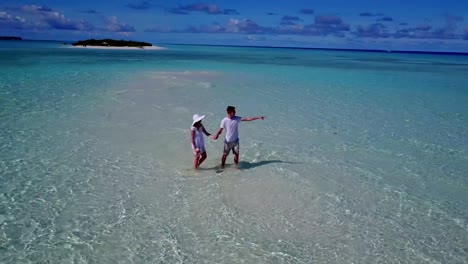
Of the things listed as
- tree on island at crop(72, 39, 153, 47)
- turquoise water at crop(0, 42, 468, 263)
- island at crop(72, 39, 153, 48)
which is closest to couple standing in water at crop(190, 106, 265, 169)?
turquoise water at crop(0, 42, 468, 263)

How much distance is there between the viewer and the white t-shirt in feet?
27.7

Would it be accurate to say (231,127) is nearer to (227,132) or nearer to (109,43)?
(227,132)

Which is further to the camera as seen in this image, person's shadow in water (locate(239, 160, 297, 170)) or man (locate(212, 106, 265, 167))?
person's shadow in water (locate(239, 160, 297, 170))

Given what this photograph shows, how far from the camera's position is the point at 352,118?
1562 cm

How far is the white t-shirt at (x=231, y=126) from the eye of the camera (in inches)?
333

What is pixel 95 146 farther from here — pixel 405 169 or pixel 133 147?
pixel 405 169

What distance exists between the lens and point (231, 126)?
8.50 m

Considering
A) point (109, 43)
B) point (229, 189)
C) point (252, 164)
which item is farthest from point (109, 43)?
point (229, 189)

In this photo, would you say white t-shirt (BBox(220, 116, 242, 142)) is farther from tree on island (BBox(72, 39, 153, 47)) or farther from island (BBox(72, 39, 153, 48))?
tree on island (BBox(72, 39, 153, 47))

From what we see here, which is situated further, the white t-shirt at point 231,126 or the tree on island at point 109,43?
the tree on island at point 109,43

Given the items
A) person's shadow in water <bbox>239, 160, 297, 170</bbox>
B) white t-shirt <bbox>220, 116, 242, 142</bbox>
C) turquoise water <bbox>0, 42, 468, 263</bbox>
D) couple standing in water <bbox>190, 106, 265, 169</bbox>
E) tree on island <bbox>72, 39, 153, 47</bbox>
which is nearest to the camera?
turquoise water <bbox>0, 42, 468, 263</bbox>

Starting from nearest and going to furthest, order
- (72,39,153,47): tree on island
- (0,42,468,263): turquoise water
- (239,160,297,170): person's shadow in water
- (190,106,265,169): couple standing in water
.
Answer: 1. (0,42,468,263): turquoise water
2. (190,106,265,169): couple standing in water
3. (239,160,297,170): person's shadow in water
4. (72,39,153,47): tree on island

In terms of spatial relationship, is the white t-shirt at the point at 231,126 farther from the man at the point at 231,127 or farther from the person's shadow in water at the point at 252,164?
the person's shadow in water at the point at 252,164

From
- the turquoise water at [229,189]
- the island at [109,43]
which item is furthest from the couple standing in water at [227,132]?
the island at [109,43]
